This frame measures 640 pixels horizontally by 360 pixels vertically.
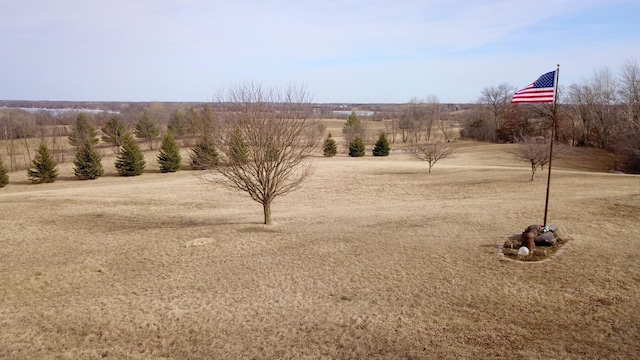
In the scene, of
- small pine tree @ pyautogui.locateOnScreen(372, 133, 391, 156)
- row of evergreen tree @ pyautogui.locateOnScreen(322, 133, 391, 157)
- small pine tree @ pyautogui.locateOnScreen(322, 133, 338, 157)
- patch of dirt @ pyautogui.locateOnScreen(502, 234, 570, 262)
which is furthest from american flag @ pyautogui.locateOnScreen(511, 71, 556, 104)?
small pine tree @ pyautogui.locateOnScreen(372, 133, 391, 156)

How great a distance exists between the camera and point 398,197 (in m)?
23.5

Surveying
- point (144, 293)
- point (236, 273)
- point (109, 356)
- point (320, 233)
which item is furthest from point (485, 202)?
point (109, 356)

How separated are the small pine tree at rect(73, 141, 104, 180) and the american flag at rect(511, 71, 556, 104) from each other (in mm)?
32954

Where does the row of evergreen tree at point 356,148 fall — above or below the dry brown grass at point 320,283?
above

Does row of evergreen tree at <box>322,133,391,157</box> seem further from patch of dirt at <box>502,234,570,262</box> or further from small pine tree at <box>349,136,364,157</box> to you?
patch of dirt at <box>502,234,570,262</box>

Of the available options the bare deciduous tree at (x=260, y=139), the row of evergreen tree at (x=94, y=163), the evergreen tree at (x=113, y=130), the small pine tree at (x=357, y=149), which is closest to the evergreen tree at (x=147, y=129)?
the evergreen tree at (x=113, y=130)

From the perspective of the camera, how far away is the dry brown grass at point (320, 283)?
285 inches

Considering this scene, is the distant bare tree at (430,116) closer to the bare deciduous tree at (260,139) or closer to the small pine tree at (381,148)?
the small pine tree at (381,148)

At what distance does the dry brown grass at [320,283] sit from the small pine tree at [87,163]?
47.8 feet

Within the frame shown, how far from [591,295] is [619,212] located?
29.1 ft

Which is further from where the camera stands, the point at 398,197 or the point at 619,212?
the point at 398,197

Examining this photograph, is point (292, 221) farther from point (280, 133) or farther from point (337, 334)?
point (337, 334)

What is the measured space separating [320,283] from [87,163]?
30.7 metres

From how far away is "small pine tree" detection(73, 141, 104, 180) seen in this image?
107 feet
